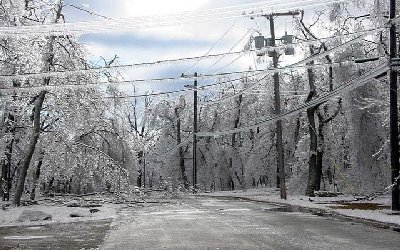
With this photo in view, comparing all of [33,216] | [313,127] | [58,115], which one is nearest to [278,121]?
[313,127]

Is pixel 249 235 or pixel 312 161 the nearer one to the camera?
pixel 249 235

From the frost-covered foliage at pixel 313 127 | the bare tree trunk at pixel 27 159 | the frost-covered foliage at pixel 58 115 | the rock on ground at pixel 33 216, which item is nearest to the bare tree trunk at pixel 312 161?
the frost-covered foliage at pixel 313 127

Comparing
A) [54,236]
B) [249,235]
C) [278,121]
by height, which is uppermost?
[278,121]

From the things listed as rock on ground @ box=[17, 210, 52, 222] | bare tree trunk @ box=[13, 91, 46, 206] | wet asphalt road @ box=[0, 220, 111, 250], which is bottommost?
rock on ground @ box=[17, 210, 52, 222]

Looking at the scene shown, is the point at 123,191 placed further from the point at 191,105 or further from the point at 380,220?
the point at 191,105

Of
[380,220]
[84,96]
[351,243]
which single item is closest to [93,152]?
[84,96]

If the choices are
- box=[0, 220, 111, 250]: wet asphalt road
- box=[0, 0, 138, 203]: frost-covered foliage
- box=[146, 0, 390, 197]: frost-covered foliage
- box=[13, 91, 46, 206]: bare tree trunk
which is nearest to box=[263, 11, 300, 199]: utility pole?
box=[146, 0, 390, 197]: frost-covered foliage

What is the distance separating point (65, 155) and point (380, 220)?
16.7m

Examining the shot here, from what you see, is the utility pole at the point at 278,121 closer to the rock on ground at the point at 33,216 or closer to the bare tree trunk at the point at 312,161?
the bare tree trunk at the point at 312,161

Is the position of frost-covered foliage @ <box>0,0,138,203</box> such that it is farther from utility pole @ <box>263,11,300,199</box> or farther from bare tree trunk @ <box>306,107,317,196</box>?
bare tree trunk @ <box>306,107,317,196</box>

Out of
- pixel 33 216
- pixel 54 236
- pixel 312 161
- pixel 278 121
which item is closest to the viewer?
pixel 54 236

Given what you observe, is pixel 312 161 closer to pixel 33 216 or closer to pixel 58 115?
pixel 58 115

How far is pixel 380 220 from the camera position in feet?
47.5

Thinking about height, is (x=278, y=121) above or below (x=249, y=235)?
above
